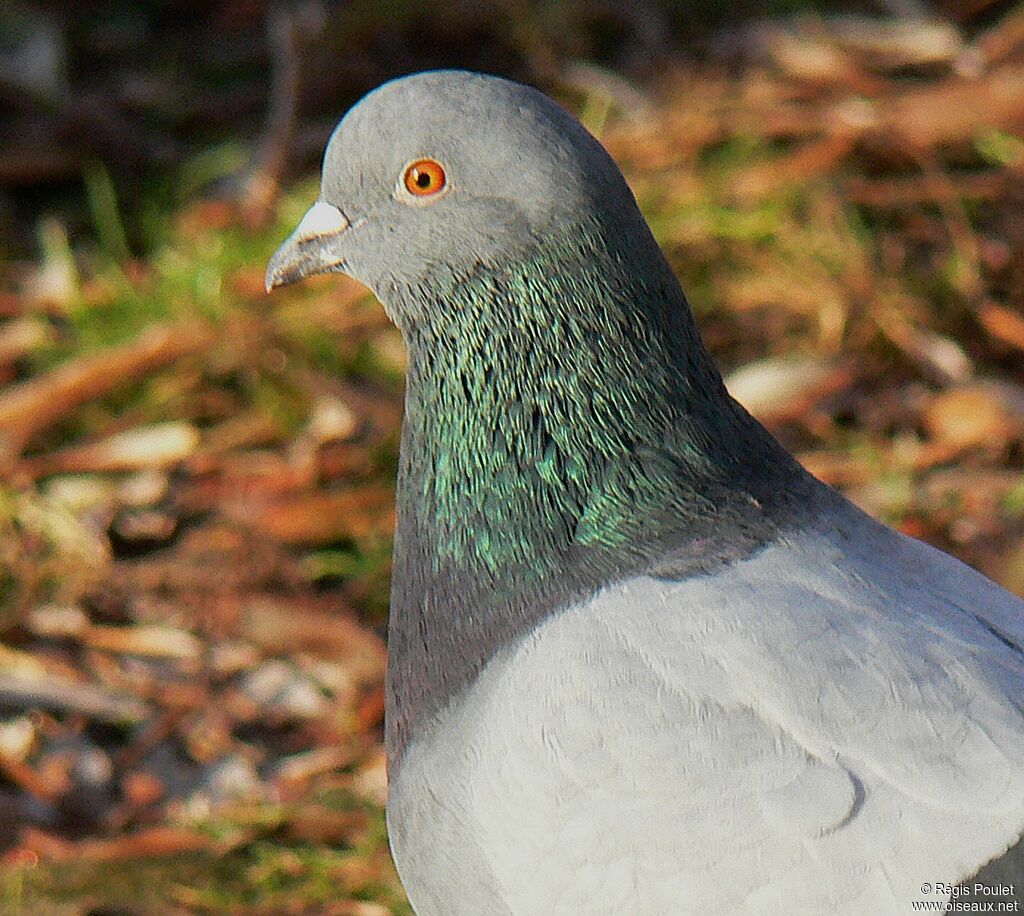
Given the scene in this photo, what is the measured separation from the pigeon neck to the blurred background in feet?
4.25

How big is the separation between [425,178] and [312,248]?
371 mm

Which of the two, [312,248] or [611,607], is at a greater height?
[312,248]

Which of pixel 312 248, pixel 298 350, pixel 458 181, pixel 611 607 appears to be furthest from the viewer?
pixel 298 350

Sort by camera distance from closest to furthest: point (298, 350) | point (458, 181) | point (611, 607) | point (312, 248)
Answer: point (611, 607)
point (458, 181)
point (312, 248)
point (298, 350)

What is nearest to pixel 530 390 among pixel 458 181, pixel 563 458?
pixel 563 458

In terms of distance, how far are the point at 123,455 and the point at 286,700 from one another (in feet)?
3.54

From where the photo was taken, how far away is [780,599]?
2.83 metres

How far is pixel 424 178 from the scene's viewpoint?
10.2ft

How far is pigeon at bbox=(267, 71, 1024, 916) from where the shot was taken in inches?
101

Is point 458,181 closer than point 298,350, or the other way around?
point 458,181

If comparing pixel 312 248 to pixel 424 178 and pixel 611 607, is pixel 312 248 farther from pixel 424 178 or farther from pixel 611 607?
pixel 611 607

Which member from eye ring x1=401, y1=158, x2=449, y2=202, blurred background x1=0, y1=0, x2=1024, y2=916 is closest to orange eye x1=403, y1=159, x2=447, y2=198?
eye ring x1=401, y1=158, x2=449, y2=202

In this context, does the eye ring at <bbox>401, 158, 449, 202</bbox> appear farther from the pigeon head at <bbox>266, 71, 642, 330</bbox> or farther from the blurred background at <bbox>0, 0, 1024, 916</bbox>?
the blurred background at <bbox>0, 0, 1024, 916</bbox>

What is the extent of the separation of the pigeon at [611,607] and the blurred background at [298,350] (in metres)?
1.34
